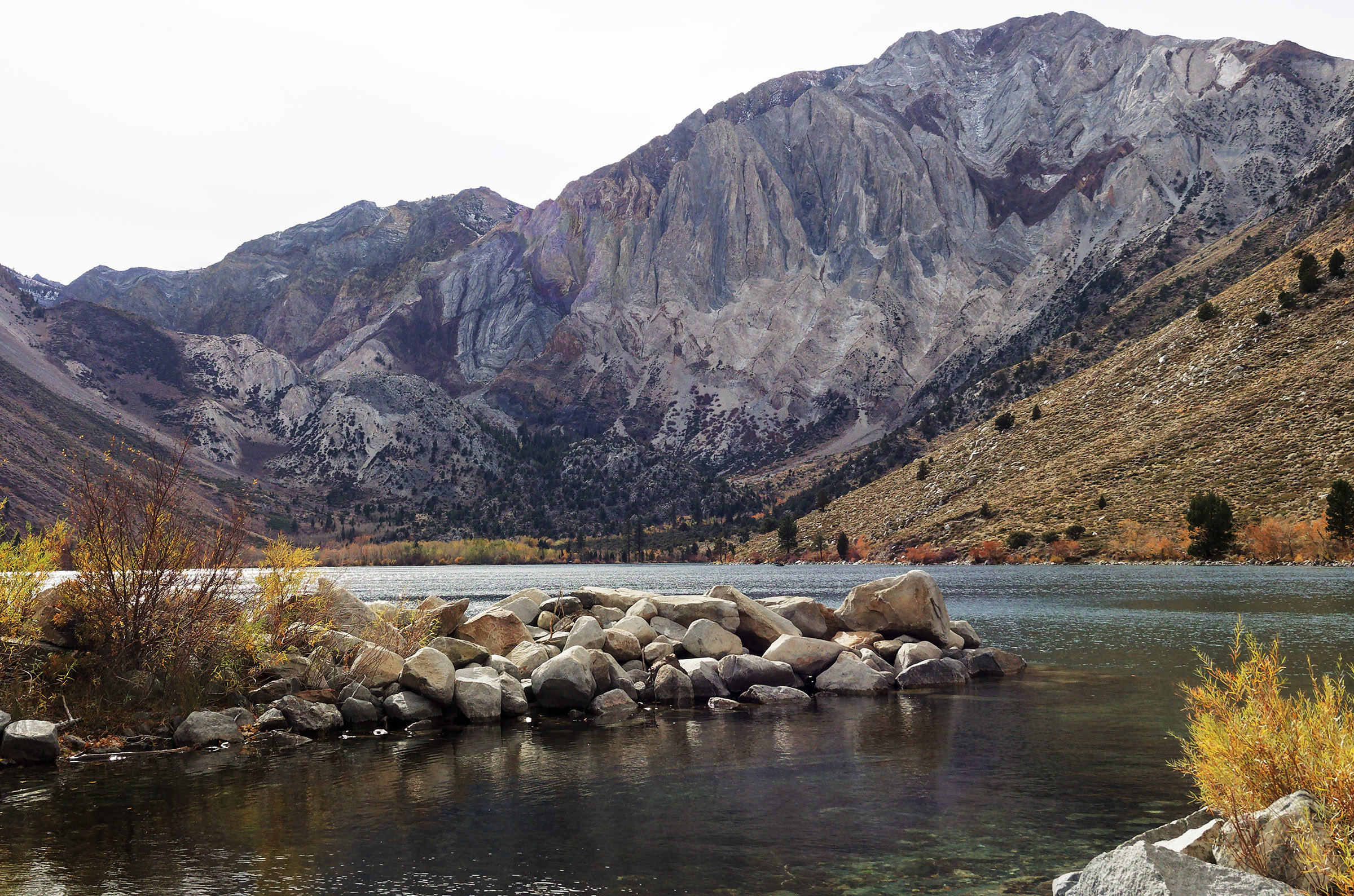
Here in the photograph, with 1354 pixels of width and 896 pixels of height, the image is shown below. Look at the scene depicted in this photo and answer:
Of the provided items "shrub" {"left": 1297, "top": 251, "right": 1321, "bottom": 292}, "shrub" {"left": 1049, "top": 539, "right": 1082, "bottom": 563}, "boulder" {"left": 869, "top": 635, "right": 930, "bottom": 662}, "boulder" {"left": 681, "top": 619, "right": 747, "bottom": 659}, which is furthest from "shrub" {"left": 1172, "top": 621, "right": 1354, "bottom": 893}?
"shrub" {"left": 1297, "top": 251, "right": 1321, "bottom": 292}

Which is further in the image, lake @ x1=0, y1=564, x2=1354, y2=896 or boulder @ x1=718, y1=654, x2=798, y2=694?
boulder @ x1=718, y1=654, x2=798, y2=694

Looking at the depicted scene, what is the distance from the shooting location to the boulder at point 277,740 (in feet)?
77.6

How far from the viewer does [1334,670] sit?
3045cm

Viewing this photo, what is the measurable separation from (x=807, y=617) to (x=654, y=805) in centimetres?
2284

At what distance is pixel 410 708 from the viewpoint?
89.0 feet

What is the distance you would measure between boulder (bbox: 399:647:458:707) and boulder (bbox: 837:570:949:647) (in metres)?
18.6

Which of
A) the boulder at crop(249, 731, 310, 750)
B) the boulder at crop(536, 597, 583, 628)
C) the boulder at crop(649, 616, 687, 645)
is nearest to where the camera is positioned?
the boulder at crop(249, 731, 310, 750)

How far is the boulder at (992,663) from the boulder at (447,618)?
68.5 feet

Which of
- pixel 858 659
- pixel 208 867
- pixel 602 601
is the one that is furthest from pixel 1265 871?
pixel 602 601

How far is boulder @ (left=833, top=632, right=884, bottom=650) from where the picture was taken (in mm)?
37312

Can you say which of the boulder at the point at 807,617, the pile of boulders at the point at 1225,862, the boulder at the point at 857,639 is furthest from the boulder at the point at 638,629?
the pile of boulders at the point at 1225,862

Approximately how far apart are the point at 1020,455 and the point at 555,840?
125514 mm

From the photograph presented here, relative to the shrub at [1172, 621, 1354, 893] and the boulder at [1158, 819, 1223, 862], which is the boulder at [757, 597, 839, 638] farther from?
the boulder at [1158, 819, 1223, 862]

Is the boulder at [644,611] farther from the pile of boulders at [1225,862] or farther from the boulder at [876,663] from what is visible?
the pile of boulders at [1225,862]
